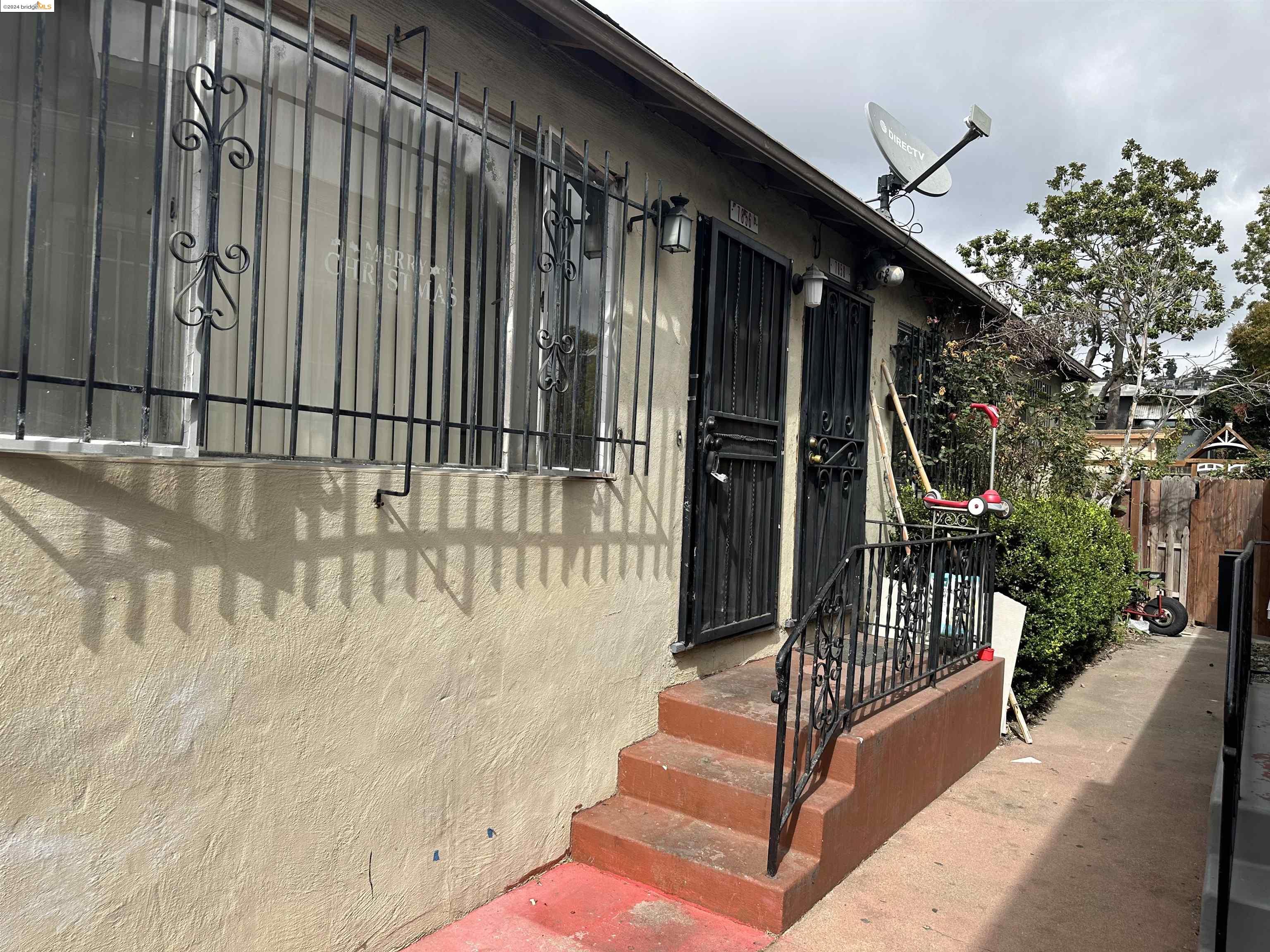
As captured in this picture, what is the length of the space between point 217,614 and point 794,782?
2.27 m

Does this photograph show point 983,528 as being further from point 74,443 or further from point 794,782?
point 74,443

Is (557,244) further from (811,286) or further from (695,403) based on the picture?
(811,286)

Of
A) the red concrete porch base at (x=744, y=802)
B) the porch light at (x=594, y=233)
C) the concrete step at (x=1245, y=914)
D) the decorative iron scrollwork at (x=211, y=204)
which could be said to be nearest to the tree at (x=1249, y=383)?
the red concrete porch base at (x=744, y=802)

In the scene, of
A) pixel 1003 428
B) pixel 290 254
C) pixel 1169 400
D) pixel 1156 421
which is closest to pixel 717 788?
pixel 290 254

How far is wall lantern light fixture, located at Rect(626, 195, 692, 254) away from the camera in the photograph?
4.13m

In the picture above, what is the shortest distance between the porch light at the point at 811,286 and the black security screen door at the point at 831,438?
0.14m

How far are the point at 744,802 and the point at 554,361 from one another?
2.05 metres

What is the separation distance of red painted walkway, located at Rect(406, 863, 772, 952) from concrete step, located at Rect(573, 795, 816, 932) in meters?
0.06

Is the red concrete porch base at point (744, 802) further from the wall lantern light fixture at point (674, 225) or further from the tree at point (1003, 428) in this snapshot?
the tree at point (1003, 428)

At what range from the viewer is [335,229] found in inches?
113

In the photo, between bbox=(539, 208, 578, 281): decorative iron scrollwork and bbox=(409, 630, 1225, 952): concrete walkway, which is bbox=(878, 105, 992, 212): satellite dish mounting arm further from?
bbox=(409, 630, 1225, 952): concrete walkway

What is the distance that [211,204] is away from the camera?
233 cm

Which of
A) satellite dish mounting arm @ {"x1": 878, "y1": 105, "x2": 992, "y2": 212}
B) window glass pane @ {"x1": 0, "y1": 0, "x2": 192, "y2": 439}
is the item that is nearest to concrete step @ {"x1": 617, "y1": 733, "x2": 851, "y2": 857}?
window glass pane @ {"x1": 0, "y1": 0, "x2": 192, "y2": 439}

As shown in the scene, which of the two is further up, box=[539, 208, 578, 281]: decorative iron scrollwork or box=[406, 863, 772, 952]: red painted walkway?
box=[539, 208, 578, 281]: decorative iron scrollwork
